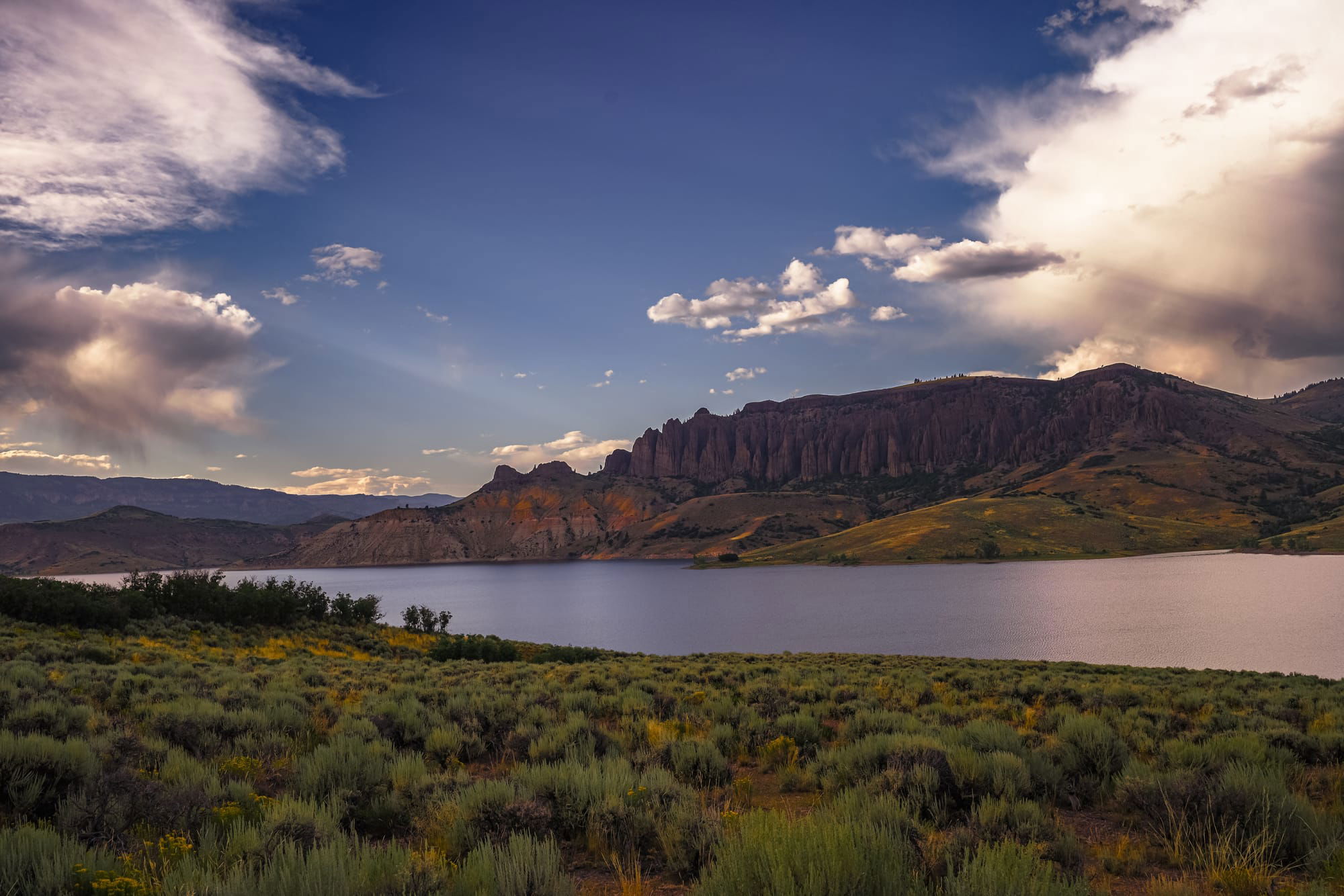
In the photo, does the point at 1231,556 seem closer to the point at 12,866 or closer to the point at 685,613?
the point at 685,613

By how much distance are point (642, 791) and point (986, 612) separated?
88.2 metres

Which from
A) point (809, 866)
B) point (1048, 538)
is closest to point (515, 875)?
point (809, 866)

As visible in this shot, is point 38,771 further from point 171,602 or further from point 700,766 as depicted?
point 171,602

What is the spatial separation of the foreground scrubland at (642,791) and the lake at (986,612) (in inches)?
1872

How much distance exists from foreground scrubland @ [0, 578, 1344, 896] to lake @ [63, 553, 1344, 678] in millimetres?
47545

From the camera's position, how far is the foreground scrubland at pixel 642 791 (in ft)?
14.4

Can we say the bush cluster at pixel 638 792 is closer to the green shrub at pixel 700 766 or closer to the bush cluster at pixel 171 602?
the green shrub at pixel 700 766

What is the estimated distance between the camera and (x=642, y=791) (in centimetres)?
679

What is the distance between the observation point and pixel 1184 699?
1625cm

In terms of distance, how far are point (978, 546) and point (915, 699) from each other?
177572 mm

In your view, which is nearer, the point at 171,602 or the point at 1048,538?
the point at 171,602

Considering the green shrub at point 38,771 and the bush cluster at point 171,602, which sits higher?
the green shrub at point 38,771

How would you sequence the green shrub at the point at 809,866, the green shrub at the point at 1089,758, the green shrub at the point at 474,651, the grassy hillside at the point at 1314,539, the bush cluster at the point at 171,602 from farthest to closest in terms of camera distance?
the grassy hillside at the point at 1314,539 → the green shrub at the point at 474,651 → the bush cluster at the point at 171,602 → the green shrub at the point at 1089,758 → the green shrub at the point at 809,866

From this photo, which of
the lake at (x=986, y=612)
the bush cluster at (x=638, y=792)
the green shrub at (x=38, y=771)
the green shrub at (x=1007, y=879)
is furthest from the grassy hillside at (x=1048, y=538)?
the green shrub at (x=38, y=771)
